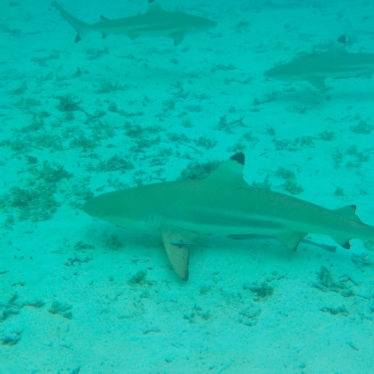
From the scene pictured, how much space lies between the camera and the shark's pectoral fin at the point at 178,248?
3.10 meters

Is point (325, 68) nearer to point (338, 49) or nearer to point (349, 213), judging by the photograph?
point (338, 49)

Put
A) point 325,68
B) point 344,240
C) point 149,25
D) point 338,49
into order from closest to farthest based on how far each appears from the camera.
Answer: point 344,240 < point 325,68 < point 338,49 < point 149,25

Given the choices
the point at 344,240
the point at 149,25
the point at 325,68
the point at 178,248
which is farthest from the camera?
the point at 149,25

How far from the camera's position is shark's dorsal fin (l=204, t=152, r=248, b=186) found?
3393mm

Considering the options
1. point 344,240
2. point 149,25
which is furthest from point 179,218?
point 149,25

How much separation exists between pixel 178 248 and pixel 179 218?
0.34 meters

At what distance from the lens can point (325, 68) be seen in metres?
8.48

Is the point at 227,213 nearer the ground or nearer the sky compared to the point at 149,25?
nearer the ground

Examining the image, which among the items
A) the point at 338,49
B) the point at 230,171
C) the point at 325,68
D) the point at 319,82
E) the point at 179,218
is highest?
the point at 338,49

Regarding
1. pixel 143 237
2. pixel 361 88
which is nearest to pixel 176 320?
pixel 143 237

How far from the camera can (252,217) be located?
338cm

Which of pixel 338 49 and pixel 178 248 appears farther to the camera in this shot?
pixel 338 49

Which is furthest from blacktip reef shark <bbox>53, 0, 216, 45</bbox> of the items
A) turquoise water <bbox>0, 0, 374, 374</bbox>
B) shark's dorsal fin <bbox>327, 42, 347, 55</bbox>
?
shark's dorsal fin <bbox>327, 42, 347, 55</bbox>

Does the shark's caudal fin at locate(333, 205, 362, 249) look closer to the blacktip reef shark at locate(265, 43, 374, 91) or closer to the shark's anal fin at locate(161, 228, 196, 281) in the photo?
the shark's anal fin at locate(161, 228, 196, 281)
